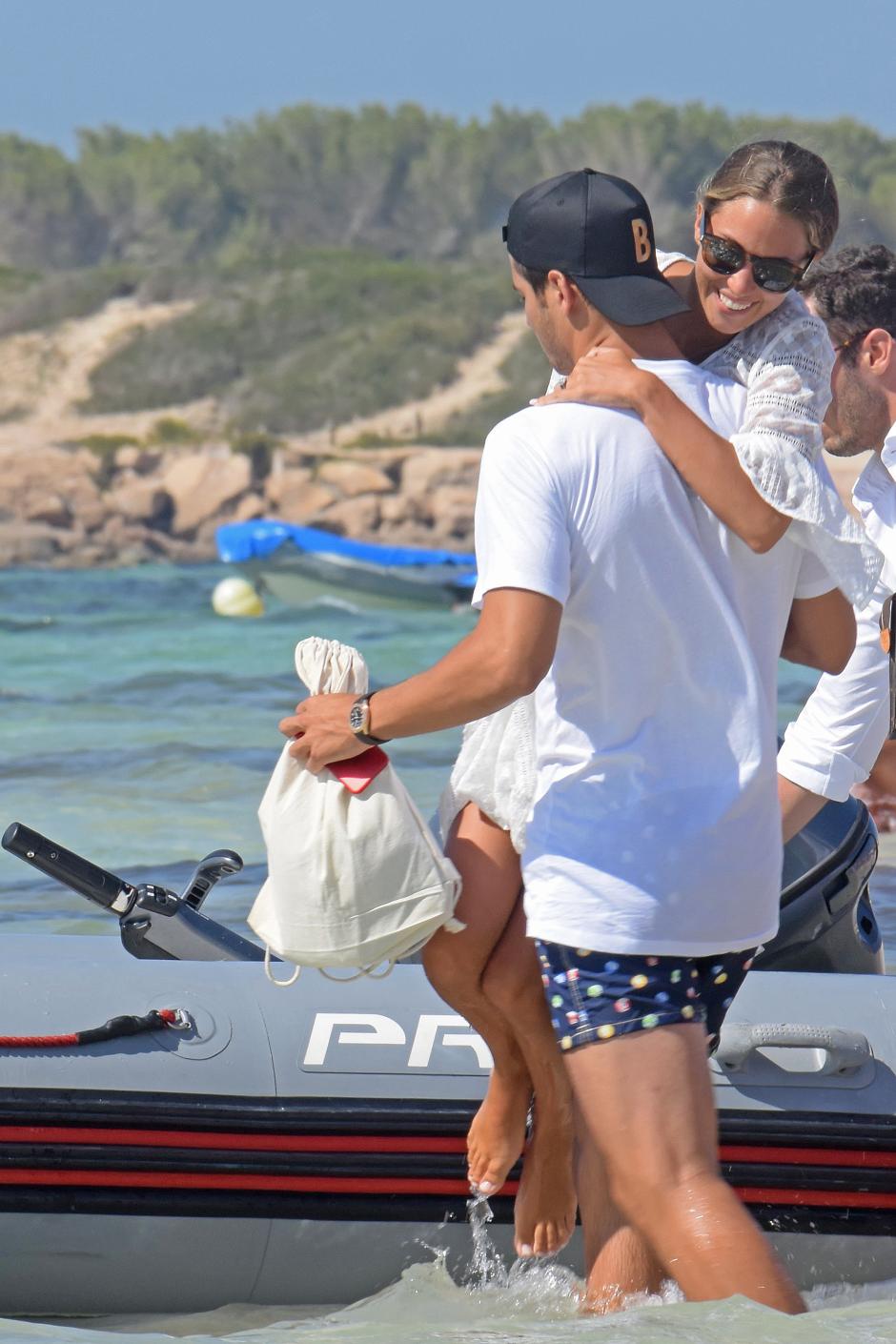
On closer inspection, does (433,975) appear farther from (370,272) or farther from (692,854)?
(370,272)

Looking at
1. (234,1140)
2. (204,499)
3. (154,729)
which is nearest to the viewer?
(234,1140)

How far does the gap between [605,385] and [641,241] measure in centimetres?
20

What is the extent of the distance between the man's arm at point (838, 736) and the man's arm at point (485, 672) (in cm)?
114

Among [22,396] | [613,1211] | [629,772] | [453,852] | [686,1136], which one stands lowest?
[22,396]

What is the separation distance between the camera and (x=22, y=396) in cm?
3791

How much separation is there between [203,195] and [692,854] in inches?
2225

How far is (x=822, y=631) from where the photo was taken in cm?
208

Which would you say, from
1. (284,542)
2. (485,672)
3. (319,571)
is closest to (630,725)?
(485,672)

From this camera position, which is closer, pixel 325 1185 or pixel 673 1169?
A: pixel 673 1169

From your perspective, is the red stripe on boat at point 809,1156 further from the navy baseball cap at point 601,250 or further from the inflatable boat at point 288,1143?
the navy baseball cap at point 601,250

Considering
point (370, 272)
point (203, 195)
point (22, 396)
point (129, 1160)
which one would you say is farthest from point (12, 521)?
point (203, 195)

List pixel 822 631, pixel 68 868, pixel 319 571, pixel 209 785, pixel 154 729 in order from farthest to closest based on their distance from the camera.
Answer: pixel 319 571 < pixel 154 729 < pixel 209 785 < pixel 68 868 < pixel 822 631

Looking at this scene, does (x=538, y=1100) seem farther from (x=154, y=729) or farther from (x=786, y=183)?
(x=154, y=729)

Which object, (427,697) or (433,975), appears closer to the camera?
(427,697)
